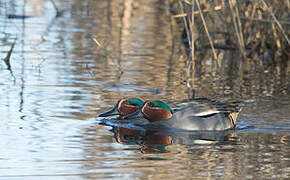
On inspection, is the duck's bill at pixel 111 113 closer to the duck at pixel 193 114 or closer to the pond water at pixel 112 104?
the pond water at pixel 112 104

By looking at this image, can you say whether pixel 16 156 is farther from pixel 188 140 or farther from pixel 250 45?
pixel 250 45

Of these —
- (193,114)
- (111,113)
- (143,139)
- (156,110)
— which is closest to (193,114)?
(193,114)

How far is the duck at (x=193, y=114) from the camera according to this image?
23.3 feet

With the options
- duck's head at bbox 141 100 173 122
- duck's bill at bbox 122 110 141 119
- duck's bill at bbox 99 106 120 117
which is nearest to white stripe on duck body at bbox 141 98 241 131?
duck's head at bbox 141 100 173 122

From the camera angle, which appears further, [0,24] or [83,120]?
[0,24]

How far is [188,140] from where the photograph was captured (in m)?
6.77

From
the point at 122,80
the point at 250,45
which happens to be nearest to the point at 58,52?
the point at 122,80

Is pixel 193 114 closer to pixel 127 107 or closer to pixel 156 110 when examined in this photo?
pixel 156 110

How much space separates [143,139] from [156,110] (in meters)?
0.39

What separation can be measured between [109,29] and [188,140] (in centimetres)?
799

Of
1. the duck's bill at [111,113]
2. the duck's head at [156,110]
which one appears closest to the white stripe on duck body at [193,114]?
the duck's head at [156,110]

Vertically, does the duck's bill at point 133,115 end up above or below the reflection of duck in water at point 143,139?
above

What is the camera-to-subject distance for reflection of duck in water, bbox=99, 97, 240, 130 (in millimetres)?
7109

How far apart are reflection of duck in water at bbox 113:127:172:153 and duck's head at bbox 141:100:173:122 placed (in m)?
0.16
